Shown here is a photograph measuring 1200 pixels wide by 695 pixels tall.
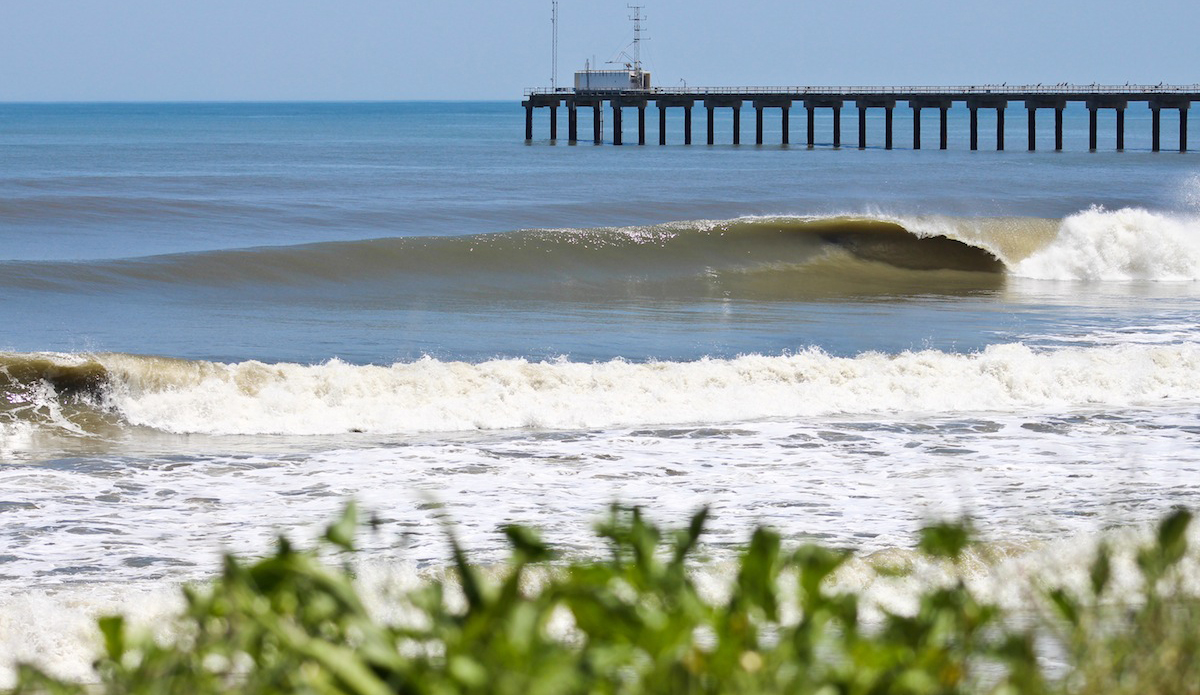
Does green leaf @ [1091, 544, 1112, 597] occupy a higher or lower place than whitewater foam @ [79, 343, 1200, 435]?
higher

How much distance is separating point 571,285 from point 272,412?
1284 cm

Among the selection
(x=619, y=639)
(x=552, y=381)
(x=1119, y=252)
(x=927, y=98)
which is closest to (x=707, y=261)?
(x=1119, y=252)

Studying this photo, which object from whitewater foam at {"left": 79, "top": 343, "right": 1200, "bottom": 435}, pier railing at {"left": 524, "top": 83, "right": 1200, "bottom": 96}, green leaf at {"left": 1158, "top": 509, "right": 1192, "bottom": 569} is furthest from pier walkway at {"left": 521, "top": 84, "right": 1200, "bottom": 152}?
green leaf at {"left": 1158, "top": 509, "right": 1192, "bottom": 569}

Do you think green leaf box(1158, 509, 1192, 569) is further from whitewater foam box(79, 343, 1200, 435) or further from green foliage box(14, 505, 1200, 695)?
whitewater foam box(79, 343, 1200, 435)

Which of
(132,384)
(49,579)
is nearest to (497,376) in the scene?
(132,384)

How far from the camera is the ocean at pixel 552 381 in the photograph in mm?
8562

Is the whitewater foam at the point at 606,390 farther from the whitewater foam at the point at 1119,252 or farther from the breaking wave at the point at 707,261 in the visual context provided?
the whitewater foam at the point at 1119,252

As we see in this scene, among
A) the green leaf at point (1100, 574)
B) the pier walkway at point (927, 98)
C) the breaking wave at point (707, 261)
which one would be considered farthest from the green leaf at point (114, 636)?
the pier walkway at point (927, 98)

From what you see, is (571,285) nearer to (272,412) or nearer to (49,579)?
(272,412)

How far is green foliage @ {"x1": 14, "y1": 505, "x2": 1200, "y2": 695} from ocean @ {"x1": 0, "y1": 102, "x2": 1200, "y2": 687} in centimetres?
35

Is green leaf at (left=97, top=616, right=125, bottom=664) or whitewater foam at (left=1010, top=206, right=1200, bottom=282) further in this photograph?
whitewater foam at (left=1010, top=206, right=1200, bottom=282)

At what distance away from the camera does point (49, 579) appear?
7.48m

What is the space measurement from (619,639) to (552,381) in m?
12.2

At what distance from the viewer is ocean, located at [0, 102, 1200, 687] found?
28.1ft
